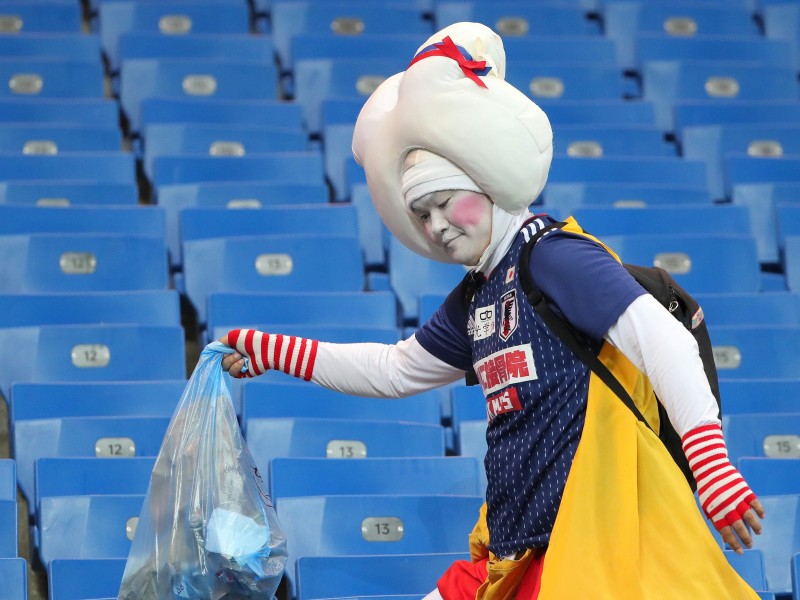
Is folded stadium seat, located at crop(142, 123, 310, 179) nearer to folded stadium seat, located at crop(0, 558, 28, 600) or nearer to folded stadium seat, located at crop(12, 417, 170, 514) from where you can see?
folded stadium seat, located at crop(12, 417, 170, 514)

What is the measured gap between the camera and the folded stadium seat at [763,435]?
3186 mm

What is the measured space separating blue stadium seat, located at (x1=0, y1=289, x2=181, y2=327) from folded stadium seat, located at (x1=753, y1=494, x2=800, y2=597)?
1.60m

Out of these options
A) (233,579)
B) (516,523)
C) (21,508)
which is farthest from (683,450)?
(21,508)

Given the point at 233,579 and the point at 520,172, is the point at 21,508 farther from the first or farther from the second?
the point at 520,172

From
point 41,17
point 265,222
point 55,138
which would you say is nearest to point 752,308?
point 265,222

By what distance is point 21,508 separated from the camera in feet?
9.87

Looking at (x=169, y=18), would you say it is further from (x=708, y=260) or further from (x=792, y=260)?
(x=792, y=260)

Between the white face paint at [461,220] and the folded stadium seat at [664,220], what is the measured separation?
5.98 ft

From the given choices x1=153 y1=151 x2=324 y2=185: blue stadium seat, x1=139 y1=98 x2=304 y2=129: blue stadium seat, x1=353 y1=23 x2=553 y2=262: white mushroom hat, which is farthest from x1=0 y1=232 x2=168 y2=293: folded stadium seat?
x1=353 y1=23 x2=553 y2=262: white mushroom hat

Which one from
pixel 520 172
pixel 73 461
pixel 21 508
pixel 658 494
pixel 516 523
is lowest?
pixel 21 508

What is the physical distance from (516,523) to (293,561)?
0.74 m

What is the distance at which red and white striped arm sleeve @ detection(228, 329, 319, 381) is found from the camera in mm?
2514

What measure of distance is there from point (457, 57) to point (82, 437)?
1.34m

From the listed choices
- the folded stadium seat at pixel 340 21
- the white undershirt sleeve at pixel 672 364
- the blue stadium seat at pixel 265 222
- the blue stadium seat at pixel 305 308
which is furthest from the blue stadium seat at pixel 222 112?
the white undershirt sleeve at pixel 672 364
